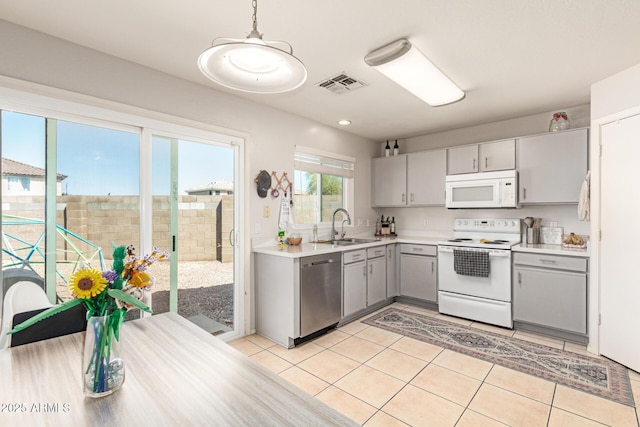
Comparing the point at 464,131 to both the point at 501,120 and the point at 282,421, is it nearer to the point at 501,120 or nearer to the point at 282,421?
the point at 501,120

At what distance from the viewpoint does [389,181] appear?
468 centimetres

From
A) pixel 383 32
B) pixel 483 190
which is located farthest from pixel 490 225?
pixel 383 32

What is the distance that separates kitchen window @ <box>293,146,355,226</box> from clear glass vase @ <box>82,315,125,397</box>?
2.88 m

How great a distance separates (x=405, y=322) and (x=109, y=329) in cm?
322

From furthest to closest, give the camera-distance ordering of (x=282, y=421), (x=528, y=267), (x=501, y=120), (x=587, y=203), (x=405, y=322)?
(x=501, y=120) < (x=405, y=322) < (x=528, y=267) < (x=587, y=203) < (x=282, y=421)

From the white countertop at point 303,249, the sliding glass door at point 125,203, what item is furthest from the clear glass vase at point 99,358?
the white countertop at point 303,249

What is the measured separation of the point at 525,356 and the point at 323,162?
2993 millimetres

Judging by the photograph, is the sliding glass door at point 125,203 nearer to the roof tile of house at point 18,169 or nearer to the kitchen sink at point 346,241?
the roof tile of house at point 18,169

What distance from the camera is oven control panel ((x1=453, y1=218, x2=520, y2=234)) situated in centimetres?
379

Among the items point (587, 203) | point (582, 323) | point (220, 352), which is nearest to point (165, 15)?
point (220, 352)

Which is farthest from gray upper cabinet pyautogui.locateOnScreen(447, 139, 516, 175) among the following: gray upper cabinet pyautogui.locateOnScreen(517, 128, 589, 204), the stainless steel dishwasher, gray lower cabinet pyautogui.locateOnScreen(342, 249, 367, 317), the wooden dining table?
the wooden dining table

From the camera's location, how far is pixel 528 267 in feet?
10.6

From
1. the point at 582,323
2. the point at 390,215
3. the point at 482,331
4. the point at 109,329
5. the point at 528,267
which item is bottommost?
the point at 482,331

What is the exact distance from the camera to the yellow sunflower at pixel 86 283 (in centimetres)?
86
